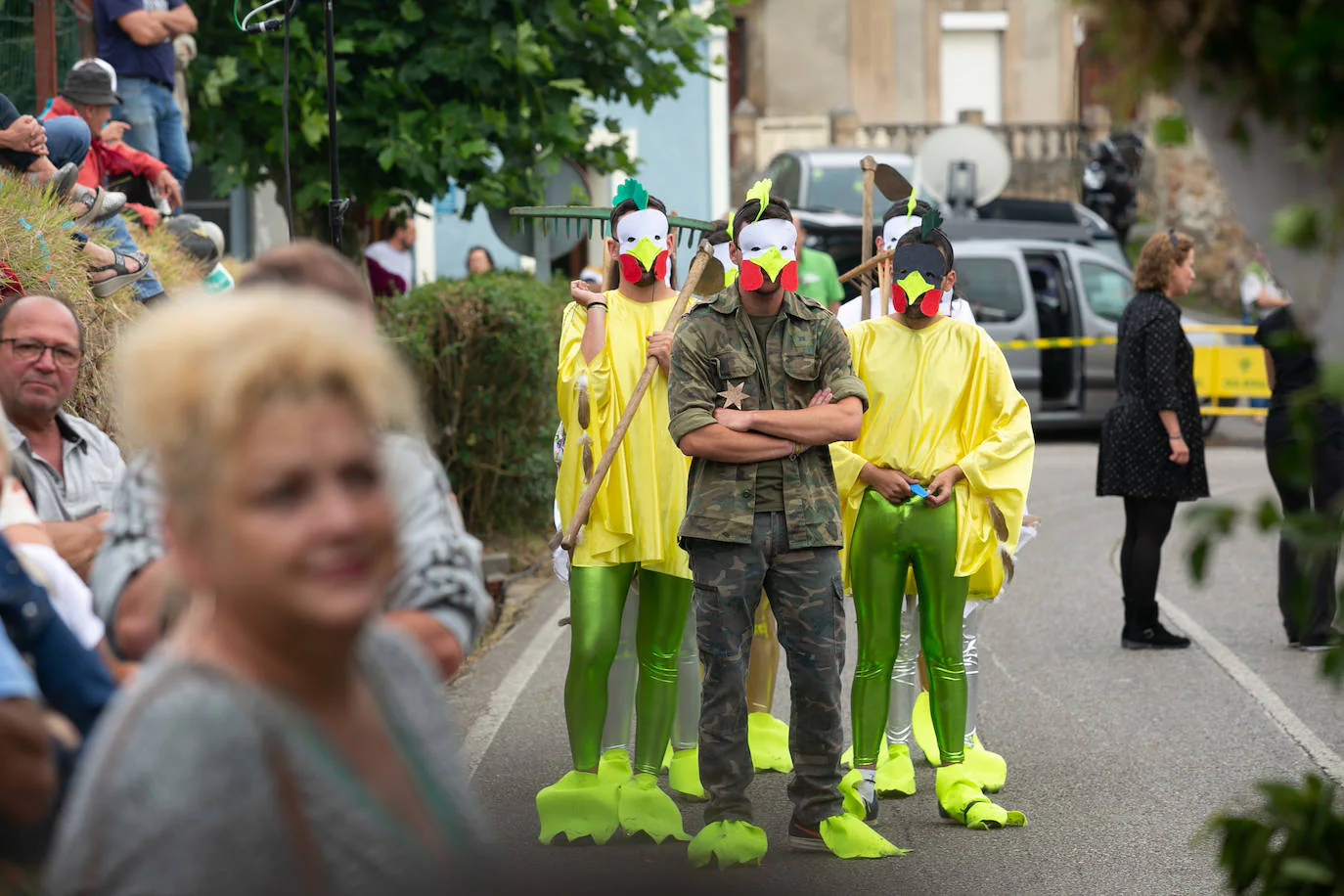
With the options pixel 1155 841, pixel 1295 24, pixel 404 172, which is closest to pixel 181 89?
pixel 404 172

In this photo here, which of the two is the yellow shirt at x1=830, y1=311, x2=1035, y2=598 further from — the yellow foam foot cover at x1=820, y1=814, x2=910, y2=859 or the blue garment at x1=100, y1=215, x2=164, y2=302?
the blue garment at x1=100, y1=215, x2=164, y2=302

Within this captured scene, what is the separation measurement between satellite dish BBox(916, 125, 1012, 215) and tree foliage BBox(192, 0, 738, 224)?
34.0 feet

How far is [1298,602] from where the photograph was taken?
7.02ft

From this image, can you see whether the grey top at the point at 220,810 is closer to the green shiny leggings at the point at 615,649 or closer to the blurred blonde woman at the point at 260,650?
the blurred blonde woman at the point at 260,650

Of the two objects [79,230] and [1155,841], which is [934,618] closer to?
[1155,841]

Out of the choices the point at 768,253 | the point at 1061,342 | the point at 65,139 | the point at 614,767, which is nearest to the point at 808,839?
the point at 614,767

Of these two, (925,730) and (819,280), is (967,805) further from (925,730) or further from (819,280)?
(819,280)

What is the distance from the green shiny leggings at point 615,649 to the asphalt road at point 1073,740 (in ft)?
1.08

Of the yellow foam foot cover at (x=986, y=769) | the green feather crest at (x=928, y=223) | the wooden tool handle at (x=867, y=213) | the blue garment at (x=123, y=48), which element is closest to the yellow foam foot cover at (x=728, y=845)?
the yellow foam foot cover at (x=986, y=769)

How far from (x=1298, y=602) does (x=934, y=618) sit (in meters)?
4.23

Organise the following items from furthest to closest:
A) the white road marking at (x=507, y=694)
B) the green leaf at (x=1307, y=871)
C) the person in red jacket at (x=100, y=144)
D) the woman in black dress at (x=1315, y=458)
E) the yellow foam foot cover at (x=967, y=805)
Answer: the person in red jacket at (x=100, y=144) → the woman in black dress at (x=1315, y=458) → the white road marking at (x=507, y=694) → the yellow foam foot cover at (x=967, y=805) → the green leaf at (x=1307, y=871)

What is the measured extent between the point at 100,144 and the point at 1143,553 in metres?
5.78

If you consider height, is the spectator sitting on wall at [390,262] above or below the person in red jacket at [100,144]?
below

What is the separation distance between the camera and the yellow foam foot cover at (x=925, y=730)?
6922 millimetres
